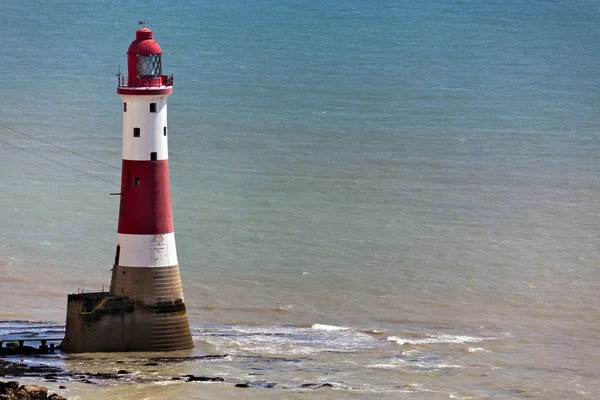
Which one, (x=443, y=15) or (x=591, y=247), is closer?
(x=591, y=247)

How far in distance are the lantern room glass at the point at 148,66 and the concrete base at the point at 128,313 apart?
12.1ft

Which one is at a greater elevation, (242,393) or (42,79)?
(42,79)

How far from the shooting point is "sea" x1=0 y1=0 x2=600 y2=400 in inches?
1471

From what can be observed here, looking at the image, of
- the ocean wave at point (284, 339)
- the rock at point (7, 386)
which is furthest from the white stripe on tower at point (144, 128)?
the rock at point (7, 386)

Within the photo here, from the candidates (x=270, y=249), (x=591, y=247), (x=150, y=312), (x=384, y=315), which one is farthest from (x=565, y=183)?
(x=150, y=312)

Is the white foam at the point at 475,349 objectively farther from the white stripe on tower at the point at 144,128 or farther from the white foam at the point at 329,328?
the white stripe on tower at the point at 144,128

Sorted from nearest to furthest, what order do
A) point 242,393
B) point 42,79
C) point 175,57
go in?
point 242,393 → point 42,79 → point 175,57

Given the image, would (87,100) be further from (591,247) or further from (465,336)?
(465,336)

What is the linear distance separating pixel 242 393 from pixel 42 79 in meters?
53.8

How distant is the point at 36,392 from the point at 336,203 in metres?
26.4

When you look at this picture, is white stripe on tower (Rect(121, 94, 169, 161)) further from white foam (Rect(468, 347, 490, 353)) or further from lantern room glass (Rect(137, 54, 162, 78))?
white foam (Rect(468, 347, 490, 353))

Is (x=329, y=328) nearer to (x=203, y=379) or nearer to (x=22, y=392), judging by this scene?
(x=203, y=379)

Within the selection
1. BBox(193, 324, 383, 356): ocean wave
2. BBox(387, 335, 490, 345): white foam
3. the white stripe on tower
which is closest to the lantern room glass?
the white stripe on tower

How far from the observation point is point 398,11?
11325 centimetres
